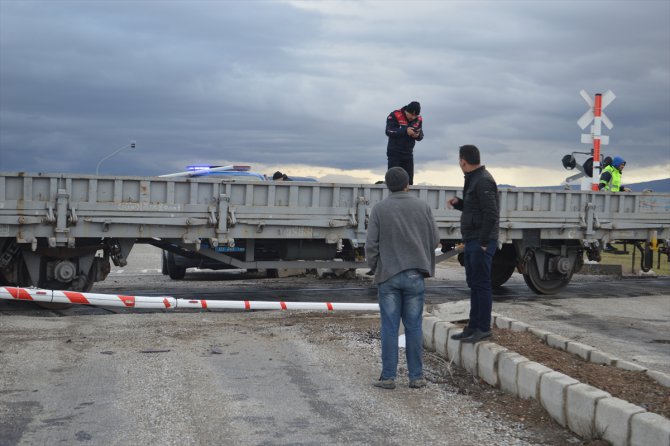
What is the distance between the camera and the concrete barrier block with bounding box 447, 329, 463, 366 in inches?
301

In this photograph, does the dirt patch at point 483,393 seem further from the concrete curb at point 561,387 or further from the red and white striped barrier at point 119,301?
the red and white striped barrier at point 119,301

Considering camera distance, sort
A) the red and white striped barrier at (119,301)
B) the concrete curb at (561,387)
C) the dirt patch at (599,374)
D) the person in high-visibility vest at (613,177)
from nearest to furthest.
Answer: the concrete curb at (561,387) < the dirt patch at (599,374) < the red and white striped barrier at (119,301) < the person in high-visibility vest at (613,177)

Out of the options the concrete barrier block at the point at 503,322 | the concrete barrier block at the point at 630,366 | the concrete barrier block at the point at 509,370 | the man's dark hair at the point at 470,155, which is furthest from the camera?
the concrete barrier block at the point at 503,322

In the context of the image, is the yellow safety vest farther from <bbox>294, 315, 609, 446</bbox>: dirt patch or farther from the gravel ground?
the gravel ground

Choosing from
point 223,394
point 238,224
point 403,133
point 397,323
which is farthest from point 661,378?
point 238,224

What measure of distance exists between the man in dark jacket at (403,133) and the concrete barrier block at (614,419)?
→ 799cm

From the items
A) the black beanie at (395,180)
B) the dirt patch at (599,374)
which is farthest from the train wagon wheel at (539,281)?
the black beanie at (395,180)

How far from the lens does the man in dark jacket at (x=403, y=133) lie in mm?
12828

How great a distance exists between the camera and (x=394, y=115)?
13.0m

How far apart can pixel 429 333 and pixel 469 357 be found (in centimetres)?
120

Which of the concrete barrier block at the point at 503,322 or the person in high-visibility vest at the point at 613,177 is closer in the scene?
the concrete barrier block at the point at 503,322

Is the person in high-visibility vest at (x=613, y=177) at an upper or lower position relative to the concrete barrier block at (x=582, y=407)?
upper

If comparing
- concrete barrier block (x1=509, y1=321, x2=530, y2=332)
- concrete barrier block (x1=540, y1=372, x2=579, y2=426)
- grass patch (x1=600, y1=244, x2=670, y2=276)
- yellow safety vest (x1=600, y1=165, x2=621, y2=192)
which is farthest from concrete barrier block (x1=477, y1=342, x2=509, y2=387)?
yellow safety vest (x1=600, y1=165, x2=621, y2=192)

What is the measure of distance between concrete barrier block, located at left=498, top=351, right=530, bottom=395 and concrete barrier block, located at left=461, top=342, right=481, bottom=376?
0.50m
